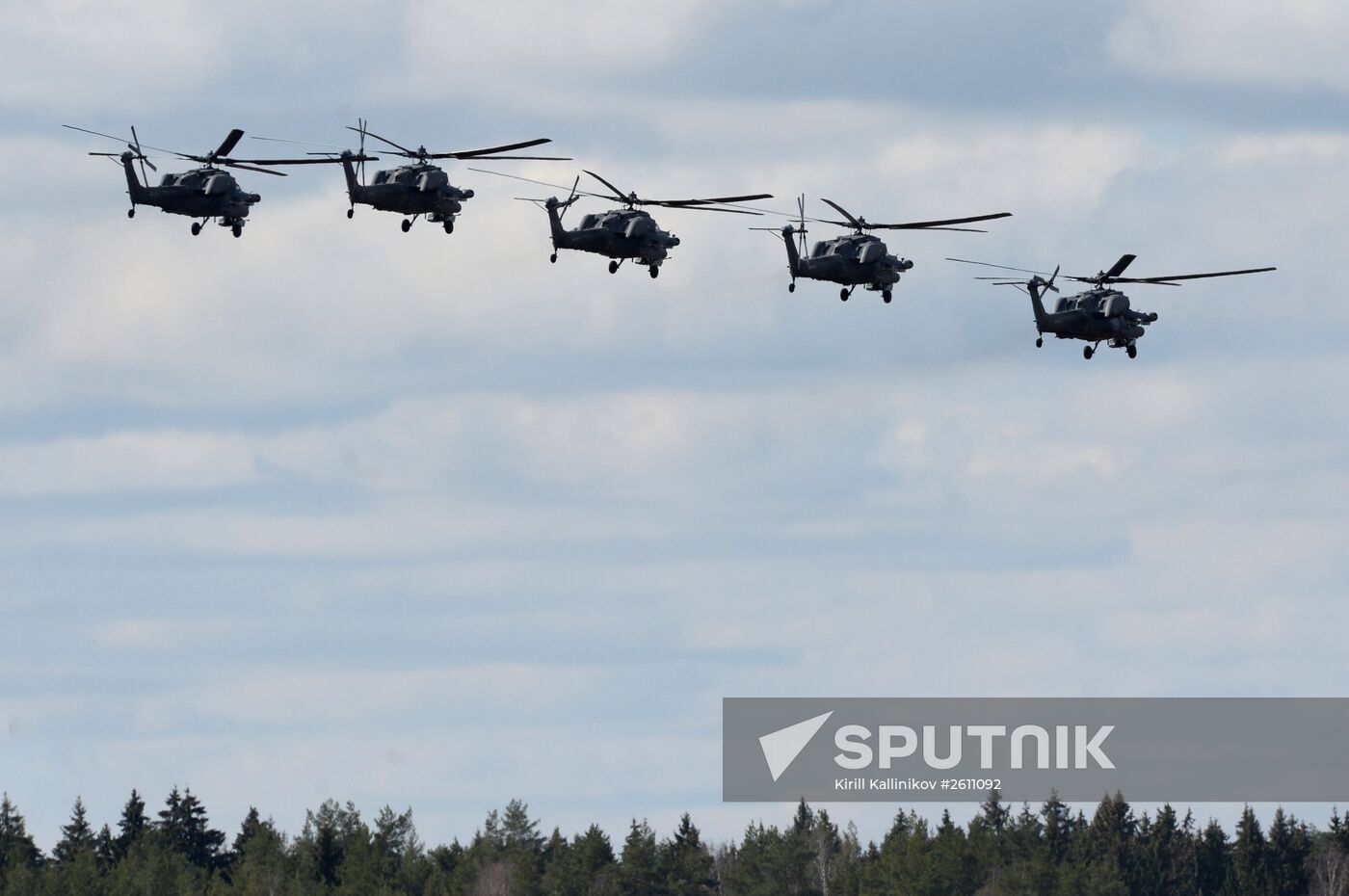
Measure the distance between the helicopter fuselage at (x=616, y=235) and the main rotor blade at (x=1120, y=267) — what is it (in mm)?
17151

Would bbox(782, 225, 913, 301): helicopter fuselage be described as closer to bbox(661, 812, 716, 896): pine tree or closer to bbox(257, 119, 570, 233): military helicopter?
bbox(257, 119, 570, 233): military helicopter

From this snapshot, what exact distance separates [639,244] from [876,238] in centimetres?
922

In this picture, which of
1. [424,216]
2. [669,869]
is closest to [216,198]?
[424,216]

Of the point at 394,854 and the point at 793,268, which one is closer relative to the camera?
the point at 793,268

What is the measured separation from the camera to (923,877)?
613 ft

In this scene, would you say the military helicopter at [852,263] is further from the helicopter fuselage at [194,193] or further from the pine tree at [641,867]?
the pine tree at [641,867]

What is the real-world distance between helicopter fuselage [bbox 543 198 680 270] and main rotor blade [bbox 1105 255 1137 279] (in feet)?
56.3

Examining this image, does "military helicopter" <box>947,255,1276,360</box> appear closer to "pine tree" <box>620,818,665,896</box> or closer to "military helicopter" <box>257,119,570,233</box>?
"military helicopter" <box>257,119,570,233</box>

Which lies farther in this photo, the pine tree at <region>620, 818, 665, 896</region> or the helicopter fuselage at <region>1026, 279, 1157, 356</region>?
the pine tree at <region>620, 818, 665, 896</region>

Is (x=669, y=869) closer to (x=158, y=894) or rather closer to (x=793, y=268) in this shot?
(x=158, y=894)

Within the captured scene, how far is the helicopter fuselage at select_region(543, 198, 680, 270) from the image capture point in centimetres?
10269

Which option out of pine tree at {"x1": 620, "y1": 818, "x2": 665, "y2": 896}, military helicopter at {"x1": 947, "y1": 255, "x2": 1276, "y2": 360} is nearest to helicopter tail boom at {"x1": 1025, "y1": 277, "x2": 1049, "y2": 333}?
military helicopter at {"x1": 947, "y1": 255, "x2": 1276, "y2": 360}

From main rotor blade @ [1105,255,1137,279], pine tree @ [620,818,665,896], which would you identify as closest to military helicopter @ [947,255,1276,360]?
main rotor blade @ [1105,255,1137,279]

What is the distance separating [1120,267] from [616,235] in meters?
19.6
